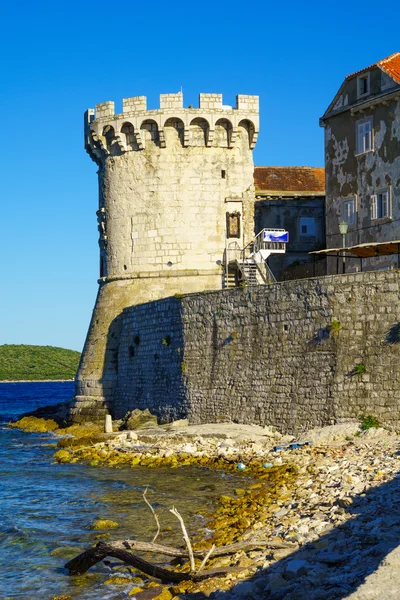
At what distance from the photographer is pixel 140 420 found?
94.3 feet

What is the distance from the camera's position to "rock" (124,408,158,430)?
28344 millimetres

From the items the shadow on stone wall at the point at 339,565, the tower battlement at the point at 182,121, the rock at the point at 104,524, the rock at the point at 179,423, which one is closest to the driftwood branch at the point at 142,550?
the shadow on stone wall at the point at 339,565

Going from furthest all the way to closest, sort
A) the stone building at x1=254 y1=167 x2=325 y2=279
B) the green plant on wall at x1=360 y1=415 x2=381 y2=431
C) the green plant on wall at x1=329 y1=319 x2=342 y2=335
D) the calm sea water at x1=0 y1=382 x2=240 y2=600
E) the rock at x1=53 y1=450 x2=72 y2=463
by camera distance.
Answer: the stone building at x1=254 y1=167 x2=325 y2=279 → the rock at x1=53 y1=450 x2=72 y2=463 → the green plant on wall at x1=329 y1=319 x2=342 y2=335 → the green plant on wall at x1=360 y1=415 x2=381 y2=431 → the calm sea water at x1=0 y1=382 x2=240 y2=600

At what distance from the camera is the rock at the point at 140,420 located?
2834 cm

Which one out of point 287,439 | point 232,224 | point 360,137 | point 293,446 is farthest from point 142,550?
point 232,224

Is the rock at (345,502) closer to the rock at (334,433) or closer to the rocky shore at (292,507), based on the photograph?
the rocky shore at (292,507)

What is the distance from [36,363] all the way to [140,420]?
5208 inches

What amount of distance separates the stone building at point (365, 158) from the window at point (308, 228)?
3.45 metres

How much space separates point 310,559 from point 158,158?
78.7 feet

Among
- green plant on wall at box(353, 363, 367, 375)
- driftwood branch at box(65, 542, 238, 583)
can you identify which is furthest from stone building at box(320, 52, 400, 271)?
driftwood branch at box(65, 542, 238, 583)

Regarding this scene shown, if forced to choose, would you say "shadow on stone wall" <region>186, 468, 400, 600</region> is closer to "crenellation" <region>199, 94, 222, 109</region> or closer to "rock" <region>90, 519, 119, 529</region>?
"rock" <region>90, 519, 119, 529</region>

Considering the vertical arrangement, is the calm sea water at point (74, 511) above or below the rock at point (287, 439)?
below

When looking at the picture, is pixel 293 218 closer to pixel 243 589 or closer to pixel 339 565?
pixel 339 565

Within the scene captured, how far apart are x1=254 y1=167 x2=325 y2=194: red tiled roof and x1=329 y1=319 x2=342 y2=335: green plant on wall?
16.2 metres
